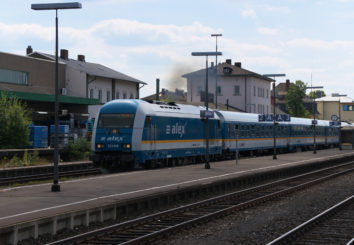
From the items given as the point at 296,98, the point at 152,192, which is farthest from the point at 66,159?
the point at 296,98

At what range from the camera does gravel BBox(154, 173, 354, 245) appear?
11961 mm

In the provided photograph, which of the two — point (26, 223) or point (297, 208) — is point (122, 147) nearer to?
point (297, 208)

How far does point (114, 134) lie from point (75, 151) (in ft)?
30.9

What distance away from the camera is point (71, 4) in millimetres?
16609

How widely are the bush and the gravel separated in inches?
669

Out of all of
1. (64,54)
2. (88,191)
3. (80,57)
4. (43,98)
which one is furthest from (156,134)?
(80,57)

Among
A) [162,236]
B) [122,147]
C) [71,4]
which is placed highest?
[71,4]

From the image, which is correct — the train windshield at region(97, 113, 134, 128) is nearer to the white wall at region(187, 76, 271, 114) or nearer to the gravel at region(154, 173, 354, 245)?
the gravel at region(154, 173, 354, 245)

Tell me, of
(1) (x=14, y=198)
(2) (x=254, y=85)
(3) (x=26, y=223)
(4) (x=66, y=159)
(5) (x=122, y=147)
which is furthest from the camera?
(2) (x=254, y=85)

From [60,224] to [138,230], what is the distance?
69.5 inches

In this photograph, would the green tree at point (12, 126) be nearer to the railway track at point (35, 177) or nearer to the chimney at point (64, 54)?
the railway track at point (35, 177)

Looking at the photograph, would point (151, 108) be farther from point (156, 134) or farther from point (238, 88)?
point (238, 88)

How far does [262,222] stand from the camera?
1423 centimetres

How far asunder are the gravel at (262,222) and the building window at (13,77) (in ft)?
97.6
